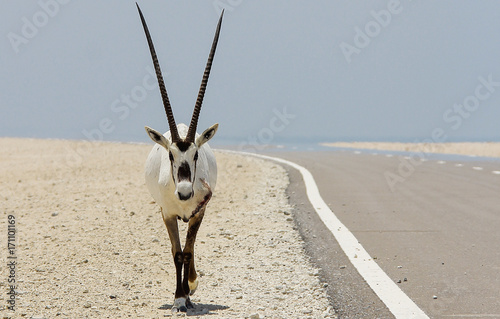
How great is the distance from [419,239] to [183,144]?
504 centimetres

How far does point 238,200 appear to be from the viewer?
14.1 meters

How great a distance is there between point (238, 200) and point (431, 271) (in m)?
7.38

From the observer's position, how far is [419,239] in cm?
915

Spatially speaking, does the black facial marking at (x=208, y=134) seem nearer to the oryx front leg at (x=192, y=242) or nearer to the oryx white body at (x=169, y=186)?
the oryx white body at (x=169, y=186)

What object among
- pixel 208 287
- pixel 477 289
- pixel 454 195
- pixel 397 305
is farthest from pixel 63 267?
pixel 454 195

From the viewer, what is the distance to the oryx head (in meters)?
5.30

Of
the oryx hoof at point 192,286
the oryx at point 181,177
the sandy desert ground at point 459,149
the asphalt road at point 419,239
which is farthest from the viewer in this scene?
the sandy desert ground at point 459,149

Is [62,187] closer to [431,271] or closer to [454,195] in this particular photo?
[454,195]

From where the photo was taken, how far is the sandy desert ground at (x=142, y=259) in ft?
19.9

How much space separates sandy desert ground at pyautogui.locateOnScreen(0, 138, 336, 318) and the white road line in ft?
1.91
